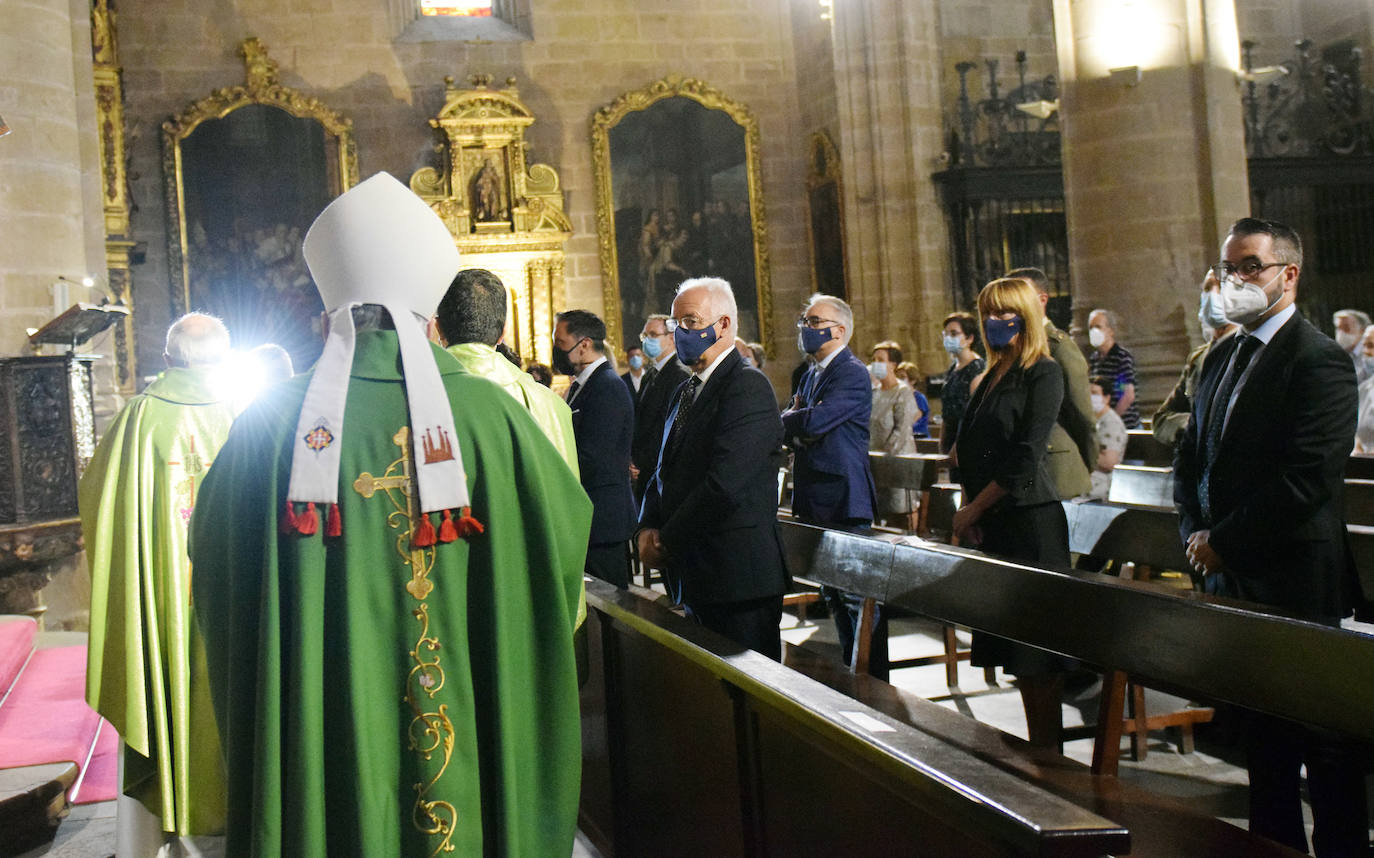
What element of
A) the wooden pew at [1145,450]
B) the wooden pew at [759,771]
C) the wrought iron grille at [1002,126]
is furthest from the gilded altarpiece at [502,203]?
the wooden pew at [759,771]

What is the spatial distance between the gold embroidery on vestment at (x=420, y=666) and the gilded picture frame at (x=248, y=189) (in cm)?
1264

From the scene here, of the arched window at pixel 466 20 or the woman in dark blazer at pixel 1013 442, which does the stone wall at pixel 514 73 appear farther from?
the woman in dark blazer at pixel 1013 442

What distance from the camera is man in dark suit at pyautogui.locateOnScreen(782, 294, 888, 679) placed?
4.64 m

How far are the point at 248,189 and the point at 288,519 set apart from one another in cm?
1346

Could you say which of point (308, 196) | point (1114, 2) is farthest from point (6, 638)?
point (308, 196)

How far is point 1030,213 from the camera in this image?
14406mm

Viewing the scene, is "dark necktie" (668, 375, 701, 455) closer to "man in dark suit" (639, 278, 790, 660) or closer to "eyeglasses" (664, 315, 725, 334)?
"man in dark suit" (639, 278, 790, 660)

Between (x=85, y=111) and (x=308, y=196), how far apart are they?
6.19 meters

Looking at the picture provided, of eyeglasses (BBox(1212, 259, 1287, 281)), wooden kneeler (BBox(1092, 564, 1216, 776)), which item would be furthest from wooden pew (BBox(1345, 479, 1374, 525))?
eyeglasses (BBox(1212, 259, 1287, 281))

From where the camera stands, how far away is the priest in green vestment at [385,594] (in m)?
2.06

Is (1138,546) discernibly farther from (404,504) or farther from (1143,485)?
(404,504)

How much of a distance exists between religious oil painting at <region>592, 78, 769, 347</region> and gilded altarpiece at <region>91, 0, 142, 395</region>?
208 inches

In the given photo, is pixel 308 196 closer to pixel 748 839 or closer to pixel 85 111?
pixel 85 111

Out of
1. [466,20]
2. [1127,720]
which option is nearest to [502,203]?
[466,20]
